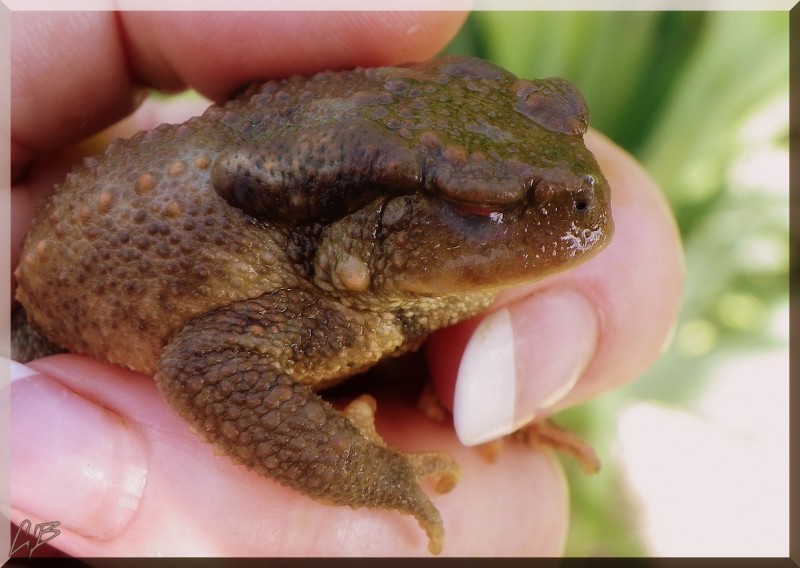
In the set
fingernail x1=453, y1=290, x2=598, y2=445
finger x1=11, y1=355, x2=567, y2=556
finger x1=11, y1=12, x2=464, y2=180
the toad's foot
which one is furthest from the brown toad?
the toad's foot

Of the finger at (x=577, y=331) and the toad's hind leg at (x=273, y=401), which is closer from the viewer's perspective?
the toad's hind leg at (x=273, y=401)

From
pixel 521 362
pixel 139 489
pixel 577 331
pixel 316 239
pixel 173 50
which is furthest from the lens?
pixel 173 50

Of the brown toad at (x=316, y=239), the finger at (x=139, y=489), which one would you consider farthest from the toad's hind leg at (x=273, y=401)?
the finger at (x=139, y=489)

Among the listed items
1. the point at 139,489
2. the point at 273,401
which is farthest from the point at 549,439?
the point at 139,489

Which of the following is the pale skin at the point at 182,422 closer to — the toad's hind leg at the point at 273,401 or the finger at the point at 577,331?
the finger at the point at 577,331

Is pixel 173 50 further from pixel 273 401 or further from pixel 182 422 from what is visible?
pixel 273 401

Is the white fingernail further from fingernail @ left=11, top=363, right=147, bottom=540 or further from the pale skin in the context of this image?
fingernail @ left=11, top=363, right=147, bottom=540
